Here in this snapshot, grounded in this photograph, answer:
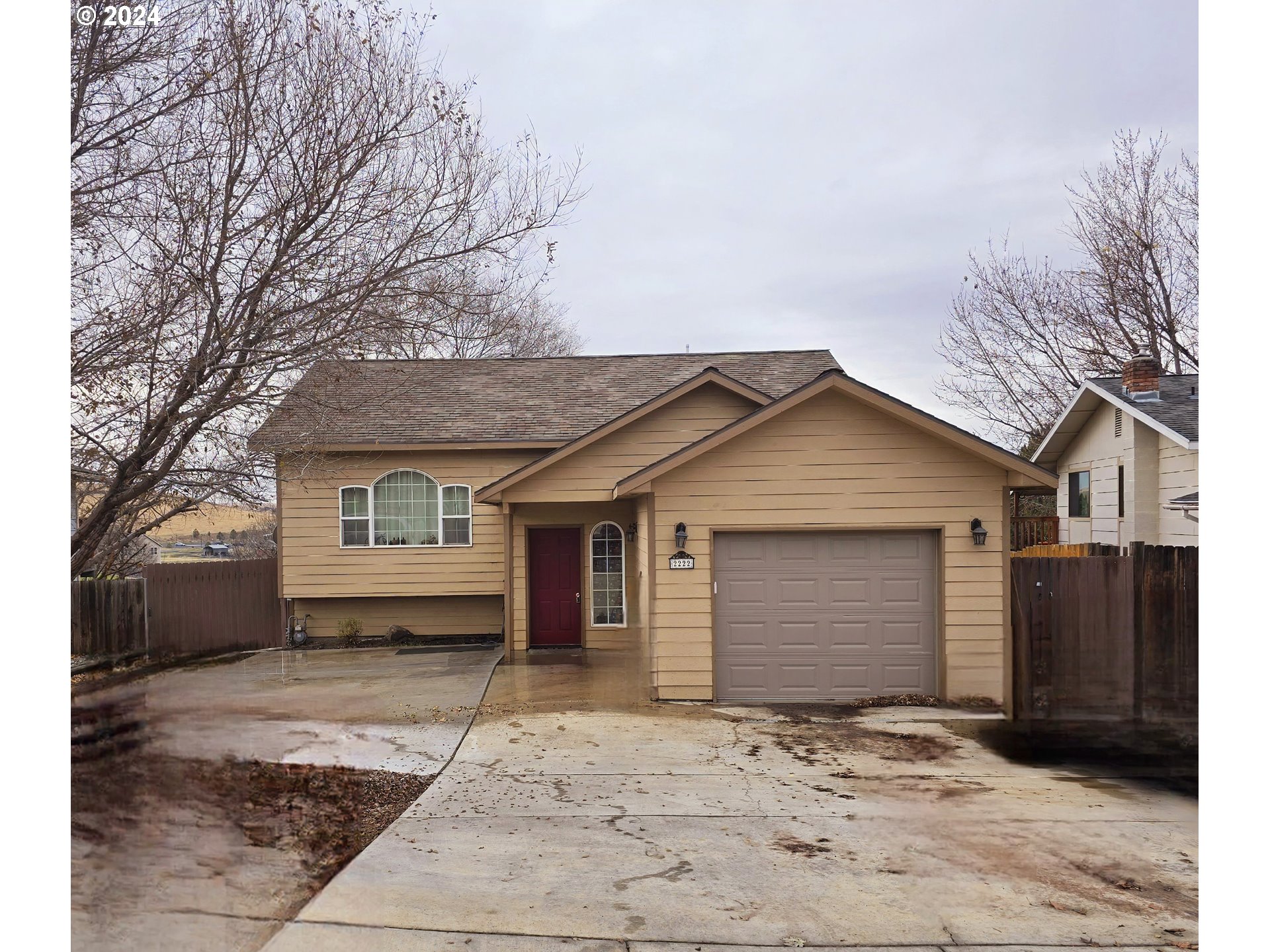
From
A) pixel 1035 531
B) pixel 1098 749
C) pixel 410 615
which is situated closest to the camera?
pixel 1098 749

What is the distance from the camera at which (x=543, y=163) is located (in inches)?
281

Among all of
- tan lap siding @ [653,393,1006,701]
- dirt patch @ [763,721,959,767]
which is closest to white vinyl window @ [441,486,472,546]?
tan lap siding @ [653,393,1006,701]

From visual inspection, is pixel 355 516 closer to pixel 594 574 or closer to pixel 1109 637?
pixel 594 574

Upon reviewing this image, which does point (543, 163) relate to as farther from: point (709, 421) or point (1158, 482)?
point (1158, 482)

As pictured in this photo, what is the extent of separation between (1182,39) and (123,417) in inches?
252

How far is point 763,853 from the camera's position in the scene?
550 centimetres

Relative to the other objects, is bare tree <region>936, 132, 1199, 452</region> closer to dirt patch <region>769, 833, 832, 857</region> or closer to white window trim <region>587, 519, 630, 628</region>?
white window trim <region>587, 519, 630, 628</region>

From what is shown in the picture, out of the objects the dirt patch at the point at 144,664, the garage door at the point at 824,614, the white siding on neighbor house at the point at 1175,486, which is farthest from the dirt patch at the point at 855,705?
the dirt patch at the point at 144,664

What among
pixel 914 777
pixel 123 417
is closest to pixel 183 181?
pixel 123 417

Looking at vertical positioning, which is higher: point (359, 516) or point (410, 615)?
point (359, 516)

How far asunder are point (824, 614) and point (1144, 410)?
7816 millimetres

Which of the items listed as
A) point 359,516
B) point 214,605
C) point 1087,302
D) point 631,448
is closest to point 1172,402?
point 1087,302

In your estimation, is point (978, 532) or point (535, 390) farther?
point (535, 390)

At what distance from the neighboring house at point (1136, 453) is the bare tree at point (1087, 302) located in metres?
1.20
